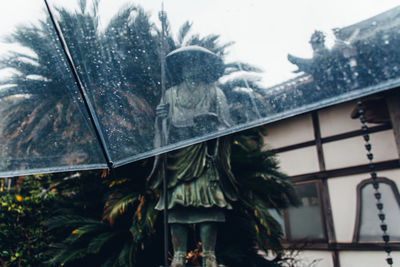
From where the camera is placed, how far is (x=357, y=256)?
4.07 metres

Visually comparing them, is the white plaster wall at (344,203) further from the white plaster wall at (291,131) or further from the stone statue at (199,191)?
the stone statue at (199,191)

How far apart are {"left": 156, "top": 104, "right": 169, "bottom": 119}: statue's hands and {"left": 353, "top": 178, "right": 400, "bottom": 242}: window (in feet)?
12.8

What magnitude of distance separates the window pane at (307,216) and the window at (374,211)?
643 mm

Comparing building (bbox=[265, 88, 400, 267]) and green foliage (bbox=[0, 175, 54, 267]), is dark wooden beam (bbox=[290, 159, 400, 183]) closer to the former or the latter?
building (bbox=[265, 88, 400, 267])

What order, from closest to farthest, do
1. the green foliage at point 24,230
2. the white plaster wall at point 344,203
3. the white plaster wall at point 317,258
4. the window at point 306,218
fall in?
1. the green foliage at point 24,230
2. the white plaster wall at point 344,203
3. the white plaster wall at point 317,258
4. the window at point 306,218

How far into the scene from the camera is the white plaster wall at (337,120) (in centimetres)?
450

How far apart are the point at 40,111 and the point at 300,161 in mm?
4525

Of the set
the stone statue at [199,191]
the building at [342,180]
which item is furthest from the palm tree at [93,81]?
the building at [342,180]

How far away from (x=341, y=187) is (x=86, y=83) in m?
4.30

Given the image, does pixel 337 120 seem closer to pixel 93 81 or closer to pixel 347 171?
pixel 347 171

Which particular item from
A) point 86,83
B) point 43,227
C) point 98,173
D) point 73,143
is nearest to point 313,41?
point 86,83

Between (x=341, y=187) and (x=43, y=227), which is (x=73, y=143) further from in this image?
(x=341, y=187)

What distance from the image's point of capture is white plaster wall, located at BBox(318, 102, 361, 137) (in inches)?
177

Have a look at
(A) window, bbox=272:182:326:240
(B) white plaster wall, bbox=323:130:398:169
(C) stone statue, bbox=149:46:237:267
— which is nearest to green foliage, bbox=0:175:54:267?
(C) stone statue, bbox=149:46:237:267
